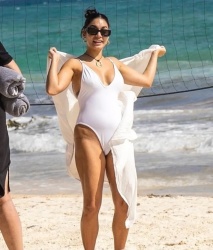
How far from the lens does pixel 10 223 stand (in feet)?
17.4

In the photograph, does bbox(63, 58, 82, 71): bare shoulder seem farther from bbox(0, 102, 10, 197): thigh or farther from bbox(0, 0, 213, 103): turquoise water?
bbox(0, 0, 213, 103): turquoise water

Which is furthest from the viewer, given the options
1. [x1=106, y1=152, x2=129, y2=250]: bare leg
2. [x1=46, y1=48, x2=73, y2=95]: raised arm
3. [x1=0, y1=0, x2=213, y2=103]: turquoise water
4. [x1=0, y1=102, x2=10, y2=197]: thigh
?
[x1=0, y1=0, x2=213, y2=103]: turquoise water

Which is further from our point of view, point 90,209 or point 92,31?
point 92,31

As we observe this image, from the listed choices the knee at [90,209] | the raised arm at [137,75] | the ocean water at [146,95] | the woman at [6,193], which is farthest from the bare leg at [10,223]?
the ocean water at [146,95]

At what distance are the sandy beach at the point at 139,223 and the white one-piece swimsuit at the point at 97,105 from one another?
4.31 feet

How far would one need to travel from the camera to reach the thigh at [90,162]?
549cm

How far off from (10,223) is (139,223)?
2251 mm

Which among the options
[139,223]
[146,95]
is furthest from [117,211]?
[146,95]

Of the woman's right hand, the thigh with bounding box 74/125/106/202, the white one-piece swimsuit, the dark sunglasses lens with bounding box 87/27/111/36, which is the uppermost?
the dark sunglasses lens with bounding box 87/27/111/36

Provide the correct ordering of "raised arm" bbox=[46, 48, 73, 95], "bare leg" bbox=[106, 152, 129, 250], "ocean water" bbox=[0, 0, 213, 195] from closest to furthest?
"raised arm" bbox=[46, 48, 73, 95]
"bare leg" bbox=[106, 152, 129, 250]
"ocean water" bbox=[0, 0, 213, 195]

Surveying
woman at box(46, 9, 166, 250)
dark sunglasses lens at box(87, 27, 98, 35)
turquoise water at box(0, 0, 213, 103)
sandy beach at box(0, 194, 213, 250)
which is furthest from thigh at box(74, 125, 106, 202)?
turquoise water at box(0, 0, 213, 103)

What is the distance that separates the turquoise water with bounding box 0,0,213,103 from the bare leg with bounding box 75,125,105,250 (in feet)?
44.9

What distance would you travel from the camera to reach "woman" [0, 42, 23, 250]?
5.23m

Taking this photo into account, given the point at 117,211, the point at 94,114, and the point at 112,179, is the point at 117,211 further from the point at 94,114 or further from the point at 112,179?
the point at 94,114
